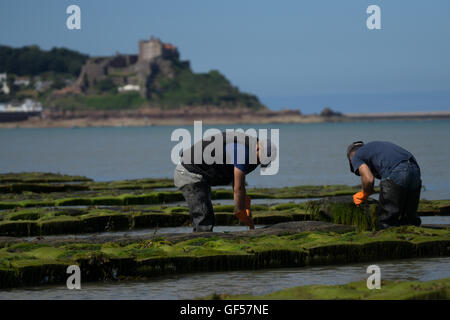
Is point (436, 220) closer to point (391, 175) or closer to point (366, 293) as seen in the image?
point (391, 175)

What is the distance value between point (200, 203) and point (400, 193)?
3237mm

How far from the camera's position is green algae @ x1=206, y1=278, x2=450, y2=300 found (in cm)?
853

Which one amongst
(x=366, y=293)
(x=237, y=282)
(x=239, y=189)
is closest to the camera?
(x=366, y=293)

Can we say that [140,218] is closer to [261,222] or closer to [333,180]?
[261,222]

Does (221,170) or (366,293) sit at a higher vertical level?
(221,170)

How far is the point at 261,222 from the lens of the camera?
1855cm

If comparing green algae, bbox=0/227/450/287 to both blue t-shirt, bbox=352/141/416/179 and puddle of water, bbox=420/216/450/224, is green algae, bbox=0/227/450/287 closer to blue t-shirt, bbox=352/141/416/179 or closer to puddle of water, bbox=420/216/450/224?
blue t-shirt, bbox=352/141/416/179

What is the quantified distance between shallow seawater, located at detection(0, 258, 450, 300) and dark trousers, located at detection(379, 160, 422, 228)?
1028 millimetres

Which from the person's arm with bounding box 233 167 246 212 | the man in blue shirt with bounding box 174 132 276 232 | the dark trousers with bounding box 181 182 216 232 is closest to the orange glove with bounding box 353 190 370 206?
the man in blue shirt with bounding box 174 132 276 232

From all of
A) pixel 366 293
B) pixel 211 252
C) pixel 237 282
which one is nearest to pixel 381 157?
pixel 211 252

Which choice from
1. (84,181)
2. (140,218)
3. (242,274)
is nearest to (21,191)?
(84,181)

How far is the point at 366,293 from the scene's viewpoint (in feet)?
28.9

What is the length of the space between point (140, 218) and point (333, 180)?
22718 mm

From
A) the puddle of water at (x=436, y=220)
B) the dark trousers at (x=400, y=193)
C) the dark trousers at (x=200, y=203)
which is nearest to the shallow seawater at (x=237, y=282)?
the dark trousers at (x=400, y=193)
